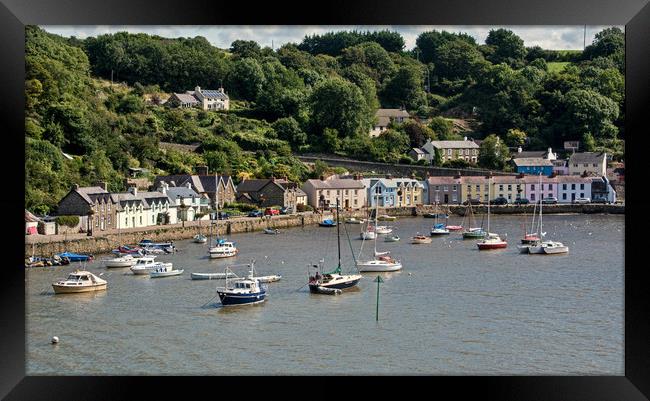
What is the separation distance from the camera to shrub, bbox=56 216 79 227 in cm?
1382

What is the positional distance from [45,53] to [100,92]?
261cm

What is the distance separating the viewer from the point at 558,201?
75.5ft

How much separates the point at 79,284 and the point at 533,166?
53.8 ft

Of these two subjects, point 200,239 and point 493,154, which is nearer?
point 200,239

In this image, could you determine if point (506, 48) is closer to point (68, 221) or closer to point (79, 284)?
point (68, 221)

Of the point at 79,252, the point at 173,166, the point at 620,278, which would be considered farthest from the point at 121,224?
the point at 620,278

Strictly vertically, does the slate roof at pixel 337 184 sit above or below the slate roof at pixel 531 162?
below

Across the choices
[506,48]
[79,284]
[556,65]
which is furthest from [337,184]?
[79,284]

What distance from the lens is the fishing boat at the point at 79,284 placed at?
973cm

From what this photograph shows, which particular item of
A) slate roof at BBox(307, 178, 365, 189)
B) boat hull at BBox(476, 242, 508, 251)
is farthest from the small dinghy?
slate roof at BBox(307, 178, 365, 189)

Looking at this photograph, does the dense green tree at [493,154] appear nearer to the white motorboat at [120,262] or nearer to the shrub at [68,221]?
the shrub at [68,221]

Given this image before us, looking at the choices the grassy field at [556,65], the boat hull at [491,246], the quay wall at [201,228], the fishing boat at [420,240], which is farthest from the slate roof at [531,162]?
the boat hull at [491,246]

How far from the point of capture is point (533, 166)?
24.0 metres

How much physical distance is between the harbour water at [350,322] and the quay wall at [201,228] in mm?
789
